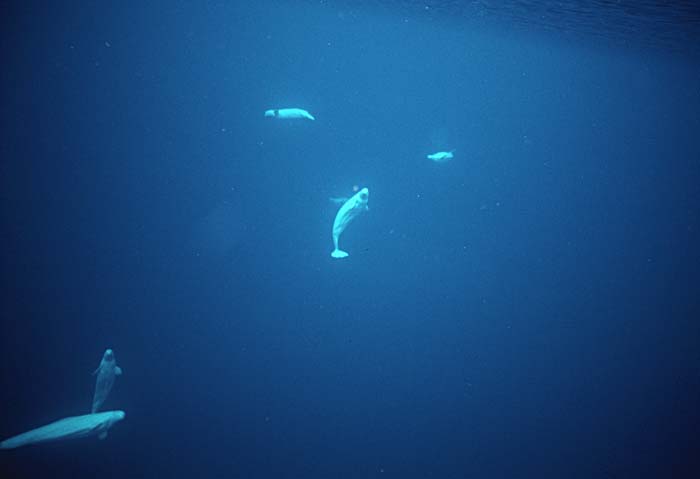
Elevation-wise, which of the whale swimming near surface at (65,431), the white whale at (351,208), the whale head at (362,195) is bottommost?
the whale swimming near surface at (65,431)

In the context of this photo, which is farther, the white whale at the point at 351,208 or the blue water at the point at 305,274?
the blue water at the point at 305,274

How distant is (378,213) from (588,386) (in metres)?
12.1

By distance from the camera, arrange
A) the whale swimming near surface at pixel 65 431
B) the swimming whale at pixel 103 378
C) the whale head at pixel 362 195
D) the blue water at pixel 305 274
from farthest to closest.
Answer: the blue water at pixel 305 274, the whale head at pixel 362 195, the swimming whale at pixel 103 378, the whale swimming near surface at pixel 65 431

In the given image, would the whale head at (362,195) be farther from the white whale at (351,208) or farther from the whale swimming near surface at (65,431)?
the whale swimming near surface at (65,431)

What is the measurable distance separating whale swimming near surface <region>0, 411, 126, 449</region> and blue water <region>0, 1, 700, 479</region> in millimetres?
5661

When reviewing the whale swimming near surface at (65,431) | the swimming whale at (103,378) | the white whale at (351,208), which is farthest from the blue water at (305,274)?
the white whale at (351,208)

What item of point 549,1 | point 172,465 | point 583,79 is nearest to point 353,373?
point 172,465

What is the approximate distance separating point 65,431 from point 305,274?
37.1ft

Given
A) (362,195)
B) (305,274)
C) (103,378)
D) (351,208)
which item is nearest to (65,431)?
(103,378)

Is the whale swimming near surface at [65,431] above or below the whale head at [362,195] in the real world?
below

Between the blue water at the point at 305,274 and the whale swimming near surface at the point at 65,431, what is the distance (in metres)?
5.66

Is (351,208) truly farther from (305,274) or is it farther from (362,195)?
(305,274)

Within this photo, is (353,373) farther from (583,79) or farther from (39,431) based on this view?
(583,79)

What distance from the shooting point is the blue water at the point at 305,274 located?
1216 cm
